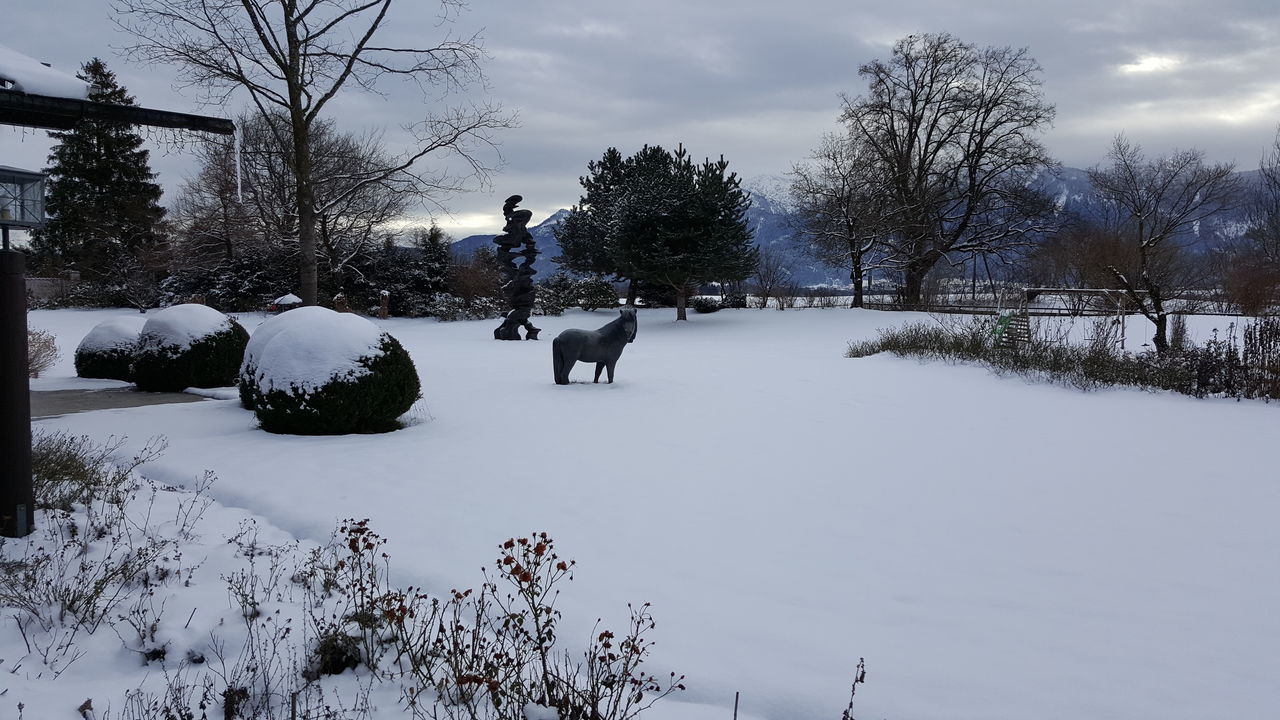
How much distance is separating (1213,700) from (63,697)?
4750mm

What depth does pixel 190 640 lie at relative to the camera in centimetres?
323

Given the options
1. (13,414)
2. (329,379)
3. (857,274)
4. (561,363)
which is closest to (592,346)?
(561,363)

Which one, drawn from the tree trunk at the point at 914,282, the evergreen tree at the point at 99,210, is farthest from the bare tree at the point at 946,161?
the evergreen tree at the point at 99,210

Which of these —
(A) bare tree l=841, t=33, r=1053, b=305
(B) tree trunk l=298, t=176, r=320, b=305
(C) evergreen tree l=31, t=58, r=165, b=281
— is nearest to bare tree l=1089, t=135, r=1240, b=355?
(A) bare tree l=841, t=33, r=1053, b=305

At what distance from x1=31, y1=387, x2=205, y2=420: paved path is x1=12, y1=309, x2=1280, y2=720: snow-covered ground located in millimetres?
780

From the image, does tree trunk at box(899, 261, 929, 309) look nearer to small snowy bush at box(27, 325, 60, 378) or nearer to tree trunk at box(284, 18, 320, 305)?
tree trunk at box(284, 18, 320, 305)

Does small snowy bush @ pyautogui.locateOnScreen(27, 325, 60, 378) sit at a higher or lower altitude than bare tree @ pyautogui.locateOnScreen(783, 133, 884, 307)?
lower

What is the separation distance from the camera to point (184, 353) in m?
10.9

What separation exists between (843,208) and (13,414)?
29893mm

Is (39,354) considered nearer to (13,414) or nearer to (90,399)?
(90,399)

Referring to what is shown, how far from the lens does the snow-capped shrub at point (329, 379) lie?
293 inches

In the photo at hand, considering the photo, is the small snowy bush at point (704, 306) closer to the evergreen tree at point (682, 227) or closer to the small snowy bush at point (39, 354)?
the evergreen tree at point (682, 227)

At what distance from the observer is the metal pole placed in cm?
416

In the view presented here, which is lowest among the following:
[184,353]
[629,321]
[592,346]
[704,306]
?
[184,353]
